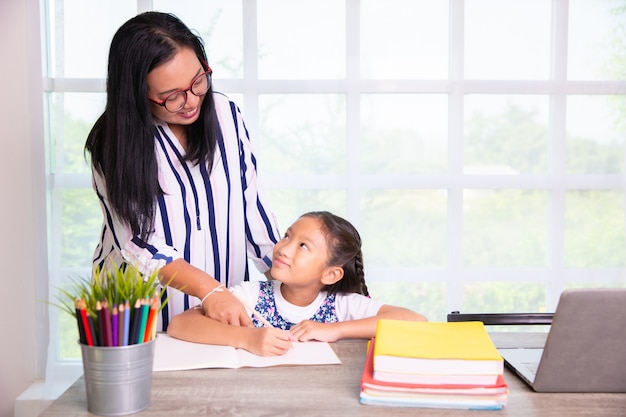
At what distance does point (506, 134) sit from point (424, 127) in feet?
1.25

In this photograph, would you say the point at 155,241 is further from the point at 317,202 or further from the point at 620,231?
the point at 620,231

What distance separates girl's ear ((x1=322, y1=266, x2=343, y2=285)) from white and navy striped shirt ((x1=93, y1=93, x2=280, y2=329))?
1.16 ft

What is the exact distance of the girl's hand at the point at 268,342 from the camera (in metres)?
1.45

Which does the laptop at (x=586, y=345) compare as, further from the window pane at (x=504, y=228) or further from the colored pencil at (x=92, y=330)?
the window pane at (x=504, y=228)

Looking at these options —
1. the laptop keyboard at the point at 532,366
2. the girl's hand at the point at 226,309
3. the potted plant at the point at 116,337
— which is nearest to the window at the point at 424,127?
the girl's hand at the point at 226,309

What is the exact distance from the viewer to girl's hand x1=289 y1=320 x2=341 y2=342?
1594 millimetres

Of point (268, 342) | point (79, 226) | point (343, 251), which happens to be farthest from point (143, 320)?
point (79, 226)

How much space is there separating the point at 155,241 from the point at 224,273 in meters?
0.30

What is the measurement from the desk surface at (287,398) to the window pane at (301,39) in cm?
192

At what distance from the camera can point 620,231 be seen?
10.2 ft

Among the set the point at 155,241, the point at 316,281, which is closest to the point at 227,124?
the point at 155,241

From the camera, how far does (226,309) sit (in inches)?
64.4

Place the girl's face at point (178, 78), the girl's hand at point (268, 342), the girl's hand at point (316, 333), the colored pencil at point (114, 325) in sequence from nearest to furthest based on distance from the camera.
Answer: the colored pencil at point (114, 325) < the girl's hand at point (268, 342) < the girl's hand at point (316, 333) < the girl's face at point (178, 78)

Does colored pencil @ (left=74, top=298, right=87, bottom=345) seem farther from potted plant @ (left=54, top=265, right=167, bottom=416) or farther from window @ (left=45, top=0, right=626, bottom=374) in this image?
window @ (left=45, top=0, right=626, bottom=374)
